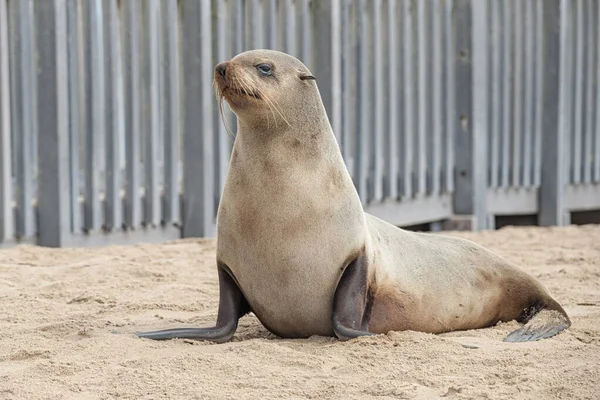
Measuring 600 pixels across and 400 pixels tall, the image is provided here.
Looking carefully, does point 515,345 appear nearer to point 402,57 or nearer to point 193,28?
point 193,28

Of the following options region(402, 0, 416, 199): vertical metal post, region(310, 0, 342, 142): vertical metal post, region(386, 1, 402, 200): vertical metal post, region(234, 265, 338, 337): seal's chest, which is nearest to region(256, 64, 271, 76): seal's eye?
region(234, 265, 338, 337): seal's chest

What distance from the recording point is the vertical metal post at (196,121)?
667 centimetres

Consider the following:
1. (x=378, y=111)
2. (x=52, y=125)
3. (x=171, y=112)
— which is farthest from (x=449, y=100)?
(x=52, y=125)

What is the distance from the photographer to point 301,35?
752cm

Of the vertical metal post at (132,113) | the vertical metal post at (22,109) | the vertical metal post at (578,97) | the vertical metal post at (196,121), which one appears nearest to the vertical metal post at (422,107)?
the vertical metal post at (578,97)

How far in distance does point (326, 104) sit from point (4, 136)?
2666 mm

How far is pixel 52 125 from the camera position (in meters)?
5.86

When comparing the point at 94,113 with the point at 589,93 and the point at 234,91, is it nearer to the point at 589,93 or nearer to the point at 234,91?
the point at 234,91

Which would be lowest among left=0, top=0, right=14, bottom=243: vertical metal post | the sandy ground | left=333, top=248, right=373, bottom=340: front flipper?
the sandy ground

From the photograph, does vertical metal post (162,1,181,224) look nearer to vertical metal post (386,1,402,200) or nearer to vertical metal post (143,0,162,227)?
vertical metal post (143,0,162,227)

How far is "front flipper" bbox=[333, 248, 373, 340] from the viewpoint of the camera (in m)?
3.64

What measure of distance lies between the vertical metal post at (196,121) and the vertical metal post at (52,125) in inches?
39.5

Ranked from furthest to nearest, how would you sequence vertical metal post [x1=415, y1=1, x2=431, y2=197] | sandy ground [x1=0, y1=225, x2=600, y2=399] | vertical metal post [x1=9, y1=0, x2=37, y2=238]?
vertical metal post [x1=415, y1=1, x2=431, y2=197], vertical metal post [x1=9, y1=0, x2=37, y2=238], sandy ground [x1=0, y1=225, x2=600, y2=399]

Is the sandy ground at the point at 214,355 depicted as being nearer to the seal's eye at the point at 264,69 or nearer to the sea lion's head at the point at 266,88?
the sea lion's head at the point at 266,88
